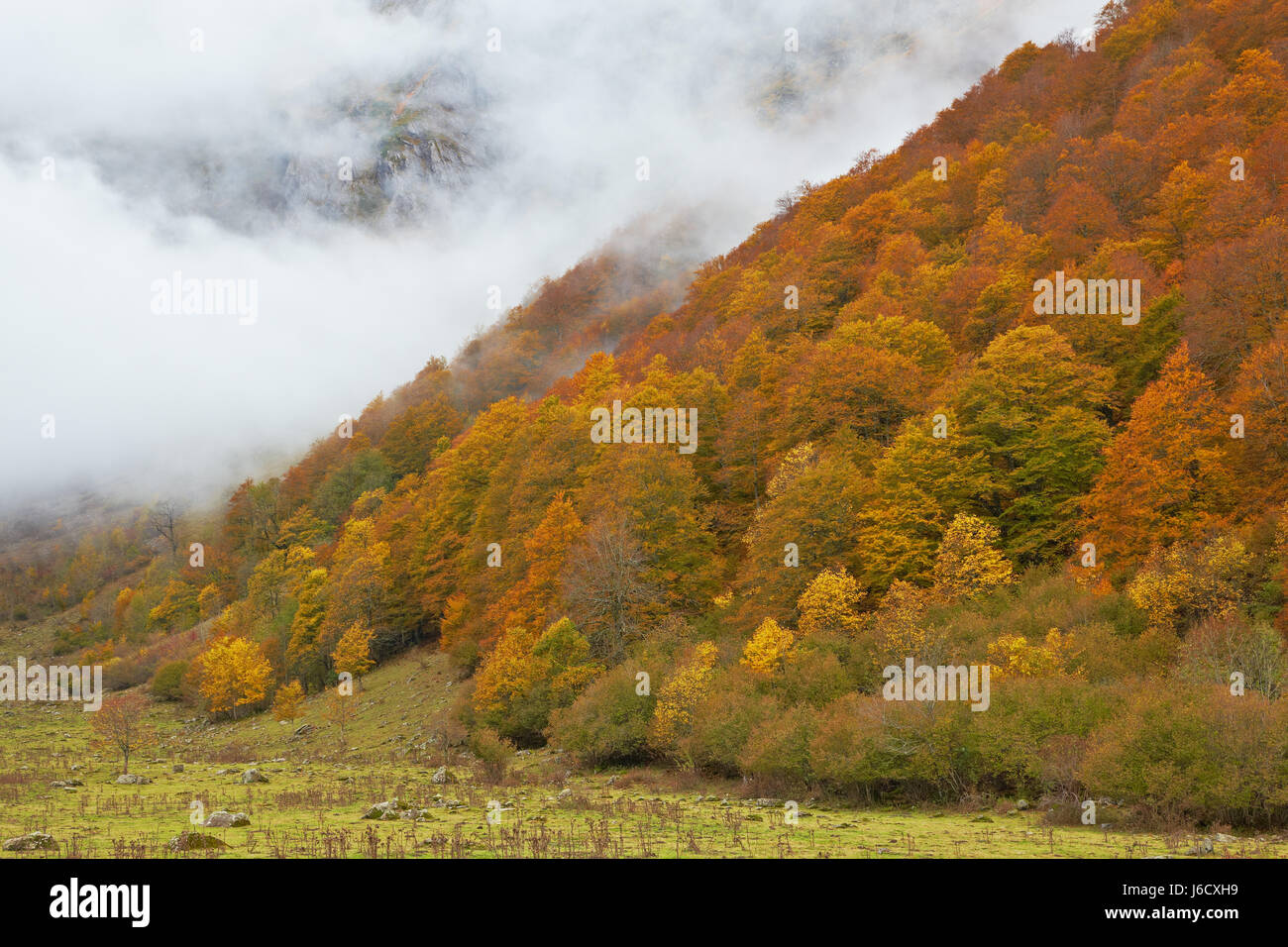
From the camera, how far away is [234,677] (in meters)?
82.6

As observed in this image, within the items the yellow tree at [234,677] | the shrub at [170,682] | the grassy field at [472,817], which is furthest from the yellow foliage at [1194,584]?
the shrub at [170,682]

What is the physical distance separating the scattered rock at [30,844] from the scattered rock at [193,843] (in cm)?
312

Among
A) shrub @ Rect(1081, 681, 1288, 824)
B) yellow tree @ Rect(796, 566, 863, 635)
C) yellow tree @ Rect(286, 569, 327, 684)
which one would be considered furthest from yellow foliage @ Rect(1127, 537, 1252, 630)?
yellow tree @ Rect(286, 569, 327, 684)

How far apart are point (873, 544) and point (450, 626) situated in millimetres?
44504

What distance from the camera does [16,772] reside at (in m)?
44.6

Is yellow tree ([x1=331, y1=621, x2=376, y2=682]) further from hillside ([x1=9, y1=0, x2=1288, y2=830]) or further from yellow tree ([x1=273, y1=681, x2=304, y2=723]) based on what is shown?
yellow tree ([x1=273, y1=681, x2=304, y2=723])

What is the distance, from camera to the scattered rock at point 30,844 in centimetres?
1917

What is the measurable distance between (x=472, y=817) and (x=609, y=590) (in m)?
29.1

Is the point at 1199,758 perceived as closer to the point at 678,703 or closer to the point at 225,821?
the point at 678,703

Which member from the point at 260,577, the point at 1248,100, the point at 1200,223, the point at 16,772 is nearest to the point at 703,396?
the point at 1200,223

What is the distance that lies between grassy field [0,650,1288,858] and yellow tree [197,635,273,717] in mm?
24561

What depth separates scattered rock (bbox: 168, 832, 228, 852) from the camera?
63.0 ft

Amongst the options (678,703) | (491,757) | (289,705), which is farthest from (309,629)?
(678,703)
